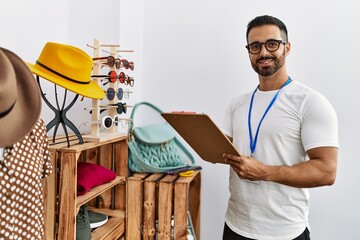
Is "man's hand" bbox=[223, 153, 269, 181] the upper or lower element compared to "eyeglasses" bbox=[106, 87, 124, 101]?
lower

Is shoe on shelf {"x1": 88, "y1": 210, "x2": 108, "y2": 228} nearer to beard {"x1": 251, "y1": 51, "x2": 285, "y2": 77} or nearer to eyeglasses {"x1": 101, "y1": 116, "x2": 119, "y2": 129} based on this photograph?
eyeglasses {"x1": 101, "y1": 116, "x2": 119, "y2": 129}

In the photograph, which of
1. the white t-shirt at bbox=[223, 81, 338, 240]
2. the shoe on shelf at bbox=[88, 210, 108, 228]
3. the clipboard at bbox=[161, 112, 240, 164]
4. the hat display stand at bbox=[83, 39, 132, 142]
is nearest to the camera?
the clipboard at bbox=[161, 112, 240, 164]

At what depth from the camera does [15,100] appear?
69 cm

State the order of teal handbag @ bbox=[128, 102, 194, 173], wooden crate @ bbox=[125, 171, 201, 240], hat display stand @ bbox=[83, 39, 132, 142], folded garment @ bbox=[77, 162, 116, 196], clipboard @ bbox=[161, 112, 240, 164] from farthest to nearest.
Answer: teal handbag @ bbox=[128, 102, 194, 173]
wooden crate @ bbox=[125, 171, 201, 240]
hat display stand @ bbox=[83, 39, 132, 142]
folded garment @ bbox=[77, 162, 116, 196]
clipboard @ bbox=[161, 112, 240, 164]

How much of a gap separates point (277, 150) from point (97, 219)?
949 millimetres

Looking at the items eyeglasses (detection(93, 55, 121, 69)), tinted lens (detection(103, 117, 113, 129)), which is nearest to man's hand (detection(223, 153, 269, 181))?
tinted lens (detection(103, 117, 113, 129))

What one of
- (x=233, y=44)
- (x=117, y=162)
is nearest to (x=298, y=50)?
(x=233, y=44)

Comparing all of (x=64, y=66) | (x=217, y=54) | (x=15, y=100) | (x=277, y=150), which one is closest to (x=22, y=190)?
(x=15, y=100)

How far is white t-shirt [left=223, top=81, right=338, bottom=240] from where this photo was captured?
1.12 meters

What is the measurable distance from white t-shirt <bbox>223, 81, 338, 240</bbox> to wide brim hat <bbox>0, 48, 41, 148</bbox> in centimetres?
86

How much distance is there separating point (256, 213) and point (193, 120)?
1.60ft

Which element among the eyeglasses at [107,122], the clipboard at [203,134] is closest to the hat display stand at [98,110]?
the eyeglasses at [107,122]

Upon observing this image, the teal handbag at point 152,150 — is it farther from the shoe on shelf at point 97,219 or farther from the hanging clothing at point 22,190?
the hanging clothing at point 22,190

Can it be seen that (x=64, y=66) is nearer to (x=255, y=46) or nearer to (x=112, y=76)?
(x=112, y=76)
